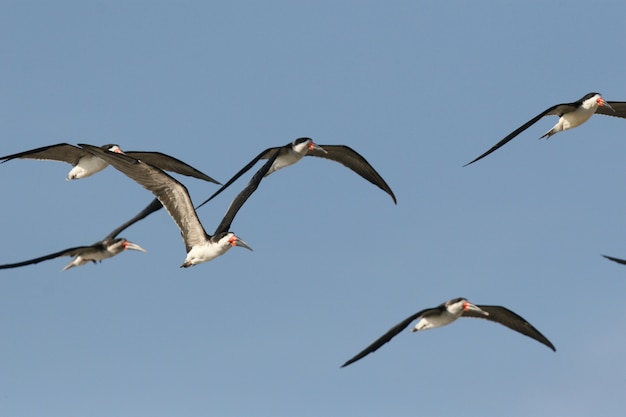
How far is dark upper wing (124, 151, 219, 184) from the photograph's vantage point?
3009 centimetres

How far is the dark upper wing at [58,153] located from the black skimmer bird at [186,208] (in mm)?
→ 6321

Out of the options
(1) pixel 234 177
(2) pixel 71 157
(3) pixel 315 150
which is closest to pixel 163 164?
(2) pixel 71 157

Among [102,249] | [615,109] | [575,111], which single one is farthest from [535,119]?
[102,249]

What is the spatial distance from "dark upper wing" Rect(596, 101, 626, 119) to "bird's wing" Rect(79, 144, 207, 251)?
490 inches

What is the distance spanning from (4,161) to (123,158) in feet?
16.4

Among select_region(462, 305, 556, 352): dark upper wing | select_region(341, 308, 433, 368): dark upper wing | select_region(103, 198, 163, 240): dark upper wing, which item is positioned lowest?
select_region(462, 305, 556, 352): dark upper wing

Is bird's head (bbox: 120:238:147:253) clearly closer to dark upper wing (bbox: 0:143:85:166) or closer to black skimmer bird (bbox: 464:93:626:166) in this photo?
dark upper wing (bbox: 0:143:85:166)

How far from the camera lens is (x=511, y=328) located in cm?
2525

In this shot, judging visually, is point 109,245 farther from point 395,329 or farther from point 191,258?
point 395,329

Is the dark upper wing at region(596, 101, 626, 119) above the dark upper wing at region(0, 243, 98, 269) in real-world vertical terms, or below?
below

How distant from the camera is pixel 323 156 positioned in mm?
30953

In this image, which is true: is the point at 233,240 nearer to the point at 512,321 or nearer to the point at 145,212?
the point at 145,212

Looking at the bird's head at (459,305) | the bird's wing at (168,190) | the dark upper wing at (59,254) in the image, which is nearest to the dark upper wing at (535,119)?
the bird's head at (459,305)

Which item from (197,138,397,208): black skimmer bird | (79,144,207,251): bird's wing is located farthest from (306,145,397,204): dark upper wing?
(79,144,207,251): bird's wing
